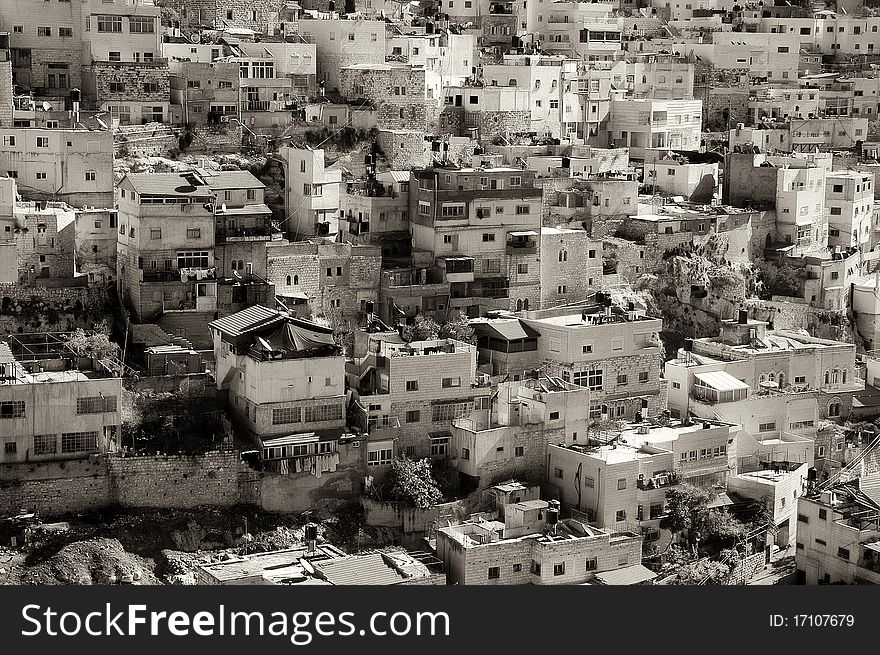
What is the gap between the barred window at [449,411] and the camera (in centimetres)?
3326

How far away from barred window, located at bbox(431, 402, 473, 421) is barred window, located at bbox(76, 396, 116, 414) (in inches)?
225

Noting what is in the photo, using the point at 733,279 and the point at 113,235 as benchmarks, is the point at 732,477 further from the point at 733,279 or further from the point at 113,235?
the point at 113,235

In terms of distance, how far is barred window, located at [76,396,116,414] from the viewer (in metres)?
30.2

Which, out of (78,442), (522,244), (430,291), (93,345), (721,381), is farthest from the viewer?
(522,244)

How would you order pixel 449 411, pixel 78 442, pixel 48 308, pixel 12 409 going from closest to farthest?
pixel 12 409, pixel 78 442, pixel 449 411, pixel 48 308

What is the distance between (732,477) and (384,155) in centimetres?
1200

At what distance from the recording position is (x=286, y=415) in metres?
31.6

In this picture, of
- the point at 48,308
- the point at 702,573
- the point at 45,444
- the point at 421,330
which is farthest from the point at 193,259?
the point at 702,573

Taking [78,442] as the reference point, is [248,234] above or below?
above

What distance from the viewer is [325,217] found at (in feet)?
126

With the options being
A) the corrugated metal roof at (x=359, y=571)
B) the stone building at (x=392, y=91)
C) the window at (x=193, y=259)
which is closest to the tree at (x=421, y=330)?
the window at (x=193, y=259)

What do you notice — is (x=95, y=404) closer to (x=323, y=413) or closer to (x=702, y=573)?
(x=323, y=413)

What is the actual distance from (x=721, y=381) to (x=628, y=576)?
24.8ft

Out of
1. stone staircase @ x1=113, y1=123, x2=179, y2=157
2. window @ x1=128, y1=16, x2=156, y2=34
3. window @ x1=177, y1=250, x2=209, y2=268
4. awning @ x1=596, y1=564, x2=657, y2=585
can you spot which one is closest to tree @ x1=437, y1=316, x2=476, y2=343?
window @ x1=177, y1=250, x2=209, y2=268
